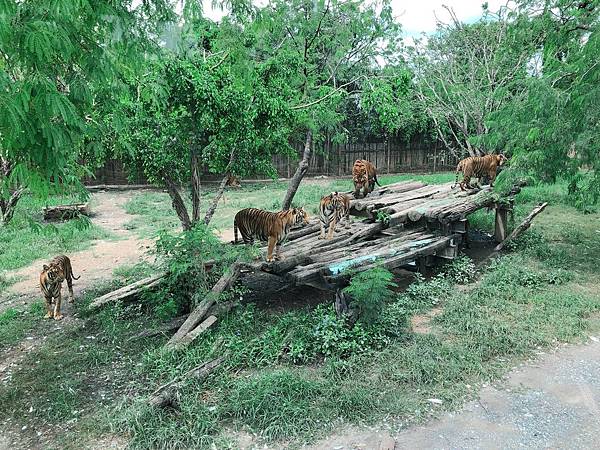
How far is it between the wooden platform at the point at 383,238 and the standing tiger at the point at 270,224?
0.28 m

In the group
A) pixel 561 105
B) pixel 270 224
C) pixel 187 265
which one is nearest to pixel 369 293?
pixel 270 224

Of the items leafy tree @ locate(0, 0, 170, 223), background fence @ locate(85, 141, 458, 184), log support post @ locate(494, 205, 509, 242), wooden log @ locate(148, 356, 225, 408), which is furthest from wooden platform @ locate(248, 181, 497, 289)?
background fence @ locate(85, 141, 458, 184)

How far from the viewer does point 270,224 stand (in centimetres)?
666

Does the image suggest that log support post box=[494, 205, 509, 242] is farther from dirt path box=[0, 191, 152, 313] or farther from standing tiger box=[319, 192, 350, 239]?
dirt path box=[0, 191, 152, 313]

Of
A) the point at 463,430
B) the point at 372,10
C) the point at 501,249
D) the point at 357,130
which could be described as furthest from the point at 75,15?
the point at 357,130

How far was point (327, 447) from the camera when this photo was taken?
12.7 feet

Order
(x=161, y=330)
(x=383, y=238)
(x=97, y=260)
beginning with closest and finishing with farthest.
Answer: (x=161, y=330), (x=383, y=238), (x=97, y=260)

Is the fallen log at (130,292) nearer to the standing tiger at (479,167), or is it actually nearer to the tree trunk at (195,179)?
the tree trunk at (195,179)

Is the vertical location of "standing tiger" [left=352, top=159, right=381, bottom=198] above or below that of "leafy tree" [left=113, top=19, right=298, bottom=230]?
below

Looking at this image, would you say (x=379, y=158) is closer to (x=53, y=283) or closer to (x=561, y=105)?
(x=561, y=105)

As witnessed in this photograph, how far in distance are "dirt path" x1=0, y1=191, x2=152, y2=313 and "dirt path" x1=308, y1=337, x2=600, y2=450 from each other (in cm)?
413

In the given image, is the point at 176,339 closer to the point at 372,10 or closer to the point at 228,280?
the point at 228,280

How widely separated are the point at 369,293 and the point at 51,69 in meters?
3.79

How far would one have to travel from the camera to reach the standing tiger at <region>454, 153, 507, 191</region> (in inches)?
410
